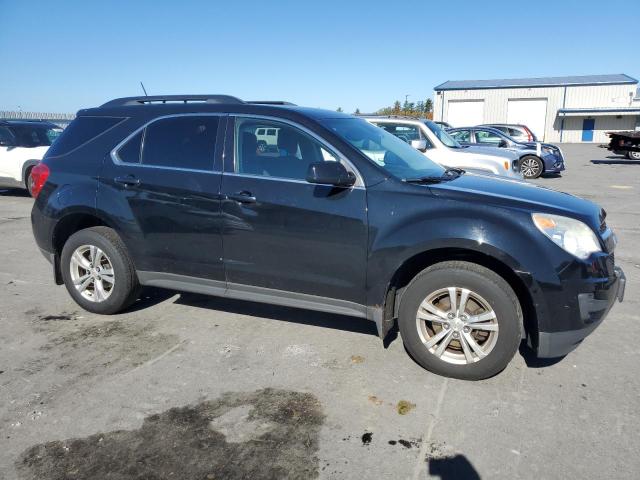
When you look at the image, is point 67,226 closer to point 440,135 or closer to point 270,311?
point 270,311

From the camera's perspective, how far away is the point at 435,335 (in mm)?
3490

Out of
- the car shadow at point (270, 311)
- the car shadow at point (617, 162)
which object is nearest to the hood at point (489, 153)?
the car shadow at point (270, 311)

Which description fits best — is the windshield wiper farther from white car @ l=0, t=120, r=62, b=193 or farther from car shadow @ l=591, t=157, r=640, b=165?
car shadow @ l=591, t=157, r=640, b=165

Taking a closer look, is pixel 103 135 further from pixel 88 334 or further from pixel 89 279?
pixel 88 334

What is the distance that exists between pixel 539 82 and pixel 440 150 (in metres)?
47.9

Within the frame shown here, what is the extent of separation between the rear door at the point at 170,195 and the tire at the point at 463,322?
5.22 feet

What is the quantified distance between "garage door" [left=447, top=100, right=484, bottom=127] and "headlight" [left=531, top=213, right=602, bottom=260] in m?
50.3

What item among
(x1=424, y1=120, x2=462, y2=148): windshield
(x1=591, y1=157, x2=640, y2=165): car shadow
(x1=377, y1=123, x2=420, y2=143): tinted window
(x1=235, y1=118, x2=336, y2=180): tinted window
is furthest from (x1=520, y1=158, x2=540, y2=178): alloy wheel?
(x1=235, y1=118, x2=336, y2=180): tinted window

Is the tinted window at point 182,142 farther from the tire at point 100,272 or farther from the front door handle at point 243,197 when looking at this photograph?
the tire at point 100,272

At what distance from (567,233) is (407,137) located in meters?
7.18

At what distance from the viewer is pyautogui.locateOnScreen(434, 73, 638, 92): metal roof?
4906cm

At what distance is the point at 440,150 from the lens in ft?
33.0

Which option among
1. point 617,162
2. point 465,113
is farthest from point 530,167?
point 465,113

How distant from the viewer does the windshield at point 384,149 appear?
3.85 metres
